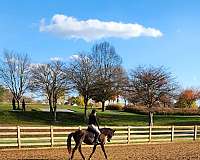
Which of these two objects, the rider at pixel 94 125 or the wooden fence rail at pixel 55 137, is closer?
the rider at pixel 94 125

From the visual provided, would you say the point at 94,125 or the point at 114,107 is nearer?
the point at 94,125

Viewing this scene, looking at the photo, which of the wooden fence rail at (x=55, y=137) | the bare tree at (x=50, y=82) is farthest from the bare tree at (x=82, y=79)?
the wooden fence rail at (x=55, y=137)

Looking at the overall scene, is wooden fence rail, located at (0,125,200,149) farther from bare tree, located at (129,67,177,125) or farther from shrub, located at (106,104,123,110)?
shrub, located at (106,104,123,110)

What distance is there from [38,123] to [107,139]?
30.2 meters

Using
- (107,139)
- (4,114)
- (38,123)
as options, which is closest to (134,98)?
(38,123)

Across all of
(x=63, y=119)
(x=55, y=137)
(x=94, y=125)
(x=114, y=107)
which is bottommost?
(x=63, y=119)

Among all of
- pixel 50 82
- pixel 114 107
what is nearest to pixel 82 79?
pixel 50 82

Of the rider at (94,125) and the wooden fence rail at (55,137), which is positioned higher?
the rider at (94,125)

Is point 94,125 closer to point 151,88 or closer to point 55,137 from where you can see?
point 55,137

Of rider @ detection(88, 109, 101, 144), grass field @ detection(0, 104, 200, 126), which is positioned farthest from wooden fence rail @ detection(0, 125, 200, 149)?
grass field @ detection(0, 104, 200, 126)

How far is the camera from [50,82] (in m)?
54.5

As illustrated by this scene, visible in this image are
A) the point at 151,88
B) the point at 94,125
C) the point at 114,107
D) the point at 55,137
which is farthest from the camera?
the point at 114,107

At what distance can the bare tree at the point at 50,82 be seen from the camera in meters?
54.1

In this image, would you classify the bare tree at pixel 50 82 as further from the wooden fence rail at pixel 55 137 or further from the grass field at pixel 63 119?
the wooden fence rail at pixel 55 137
